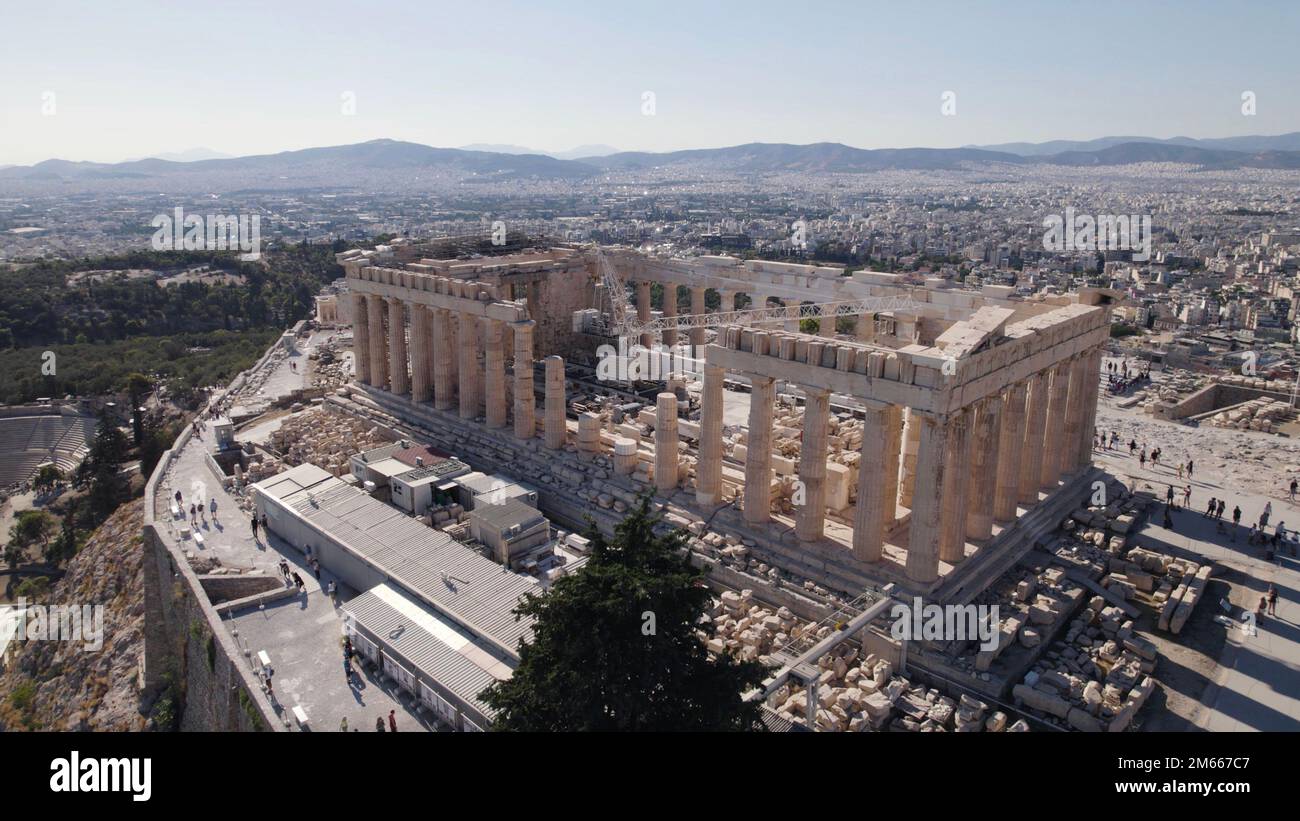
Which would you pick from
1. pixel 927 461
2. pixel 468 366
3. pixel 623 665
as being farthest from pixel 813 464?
pixel 468 366

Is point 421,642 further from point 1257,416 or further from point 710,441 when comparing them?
point 1257,416

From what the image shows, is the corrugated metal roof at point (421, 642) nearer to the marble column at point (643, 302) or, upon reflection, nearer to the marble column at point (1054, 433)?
the marble column at point (1054, 433)

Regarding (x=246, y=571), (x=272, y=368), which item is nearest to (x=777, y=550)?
(x=246, y=571)

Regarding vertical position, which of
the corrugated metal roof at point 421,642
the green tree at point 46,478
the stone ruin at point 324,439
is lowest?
the green tree at point 46,478

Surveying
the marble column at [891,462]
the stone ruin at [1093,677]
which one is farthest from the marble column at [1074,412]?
the stone ruin at [1093,677]

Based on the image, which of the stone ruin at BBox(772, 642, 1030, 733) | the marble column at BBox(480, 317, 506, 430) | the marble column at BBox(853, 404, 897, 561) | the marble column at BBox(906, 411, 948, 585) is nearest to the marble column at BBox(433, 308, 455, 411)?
the marble column at BBox(480, 317, 506, 430)
